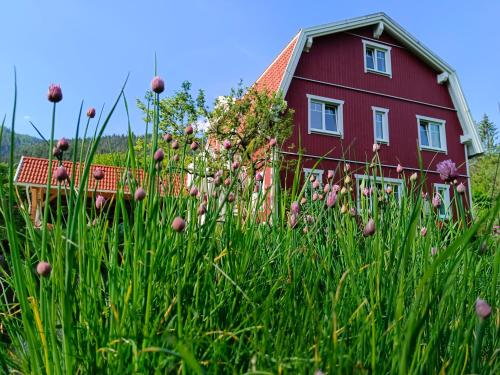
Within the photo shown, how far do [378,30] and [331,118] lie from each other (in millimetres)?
4058

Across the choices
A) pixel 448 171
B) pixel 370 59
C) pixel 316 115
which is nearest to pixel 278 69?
pixel 316 115

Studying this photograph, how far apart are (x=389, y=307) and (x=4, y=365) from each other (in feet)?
3.04

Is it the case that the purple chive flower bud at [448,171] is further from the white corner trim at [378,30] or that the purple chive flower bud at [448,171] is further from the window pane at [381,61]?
the window pane at [381,61]

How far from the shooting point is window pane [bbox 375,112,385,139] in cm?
1664

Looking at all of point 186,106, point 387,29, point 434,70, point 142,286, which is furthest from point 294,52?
point 142,286

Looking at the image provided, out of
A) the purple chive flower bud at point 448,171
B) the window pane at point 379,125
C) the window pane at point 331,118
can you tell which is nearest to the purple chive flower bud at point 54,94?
the purple chive flower bud at point 448,171

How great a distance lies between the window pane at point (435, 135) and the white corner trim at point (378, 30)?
411 cm

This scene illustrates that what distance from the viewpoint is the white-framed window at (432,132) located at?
17491 mm

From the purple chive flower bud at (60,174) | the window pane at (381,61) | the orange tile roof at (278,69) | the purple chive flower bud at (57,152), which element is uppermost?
the window pane at (381,61)

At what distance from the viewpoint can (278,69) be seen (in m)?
15.3

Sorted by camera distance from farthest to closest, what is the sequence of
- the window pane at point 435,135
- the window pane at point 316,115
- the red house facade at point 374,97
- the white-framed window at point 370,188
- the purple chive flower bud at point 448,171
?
the window pane at point 435,135 < the window pane at point 316,115 < the red house facade at point 374,97 < the white-framed window at point 370,188 < the purple chive flower bud at point 448,171

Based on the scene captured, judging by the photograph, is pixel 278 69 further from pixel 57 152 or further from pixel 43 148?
pixel 43 148

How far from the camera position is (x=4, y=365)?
1057mm

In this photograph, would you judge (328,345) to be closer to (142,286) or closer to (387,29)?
(142,286)
